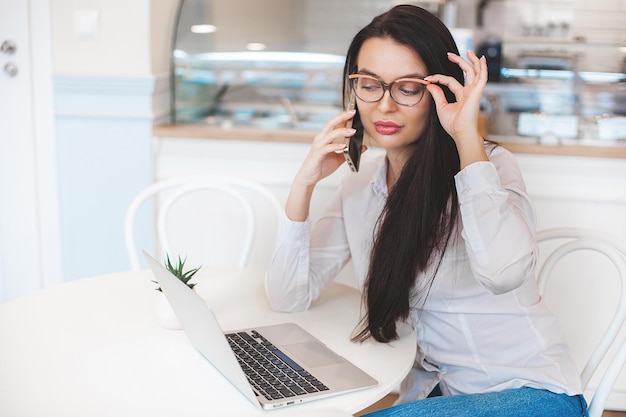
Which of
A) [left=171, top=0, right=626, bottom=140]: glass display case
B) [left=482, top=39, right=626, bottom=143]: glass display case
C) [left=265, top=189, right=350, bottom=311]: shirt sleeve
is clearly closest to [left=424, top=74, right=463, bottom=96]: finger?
[left=265, top=189, right=350, bottom=311]: shirt sleeve

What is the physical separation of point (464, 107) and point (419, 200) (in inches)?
8.3

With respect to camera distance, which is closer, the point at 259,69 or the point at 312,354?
the point at 312,354

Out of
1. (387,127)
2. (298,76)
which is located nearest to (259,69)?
(298,76)

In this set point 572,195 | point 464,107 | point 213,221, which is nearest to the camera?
point 464,107

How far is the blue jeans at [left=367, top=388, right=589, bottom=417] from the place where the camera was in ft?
4.27

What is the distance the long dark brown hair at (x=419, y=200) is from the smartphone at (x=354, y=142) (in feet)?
0.39

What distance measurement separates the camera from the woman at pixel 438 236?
1.41 meters

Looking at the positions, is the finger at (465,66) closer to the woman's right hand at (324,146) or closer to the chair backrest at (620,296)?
the woman's right hand at (324,146)

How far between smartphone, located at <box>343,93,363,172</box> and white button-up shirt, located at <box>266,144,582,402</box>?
76 millimetres

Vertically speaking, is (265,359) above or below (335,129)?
below

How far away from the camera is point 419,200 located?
1.53 metres

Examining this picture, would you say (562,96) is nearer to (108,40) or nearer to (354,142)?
(354,142)

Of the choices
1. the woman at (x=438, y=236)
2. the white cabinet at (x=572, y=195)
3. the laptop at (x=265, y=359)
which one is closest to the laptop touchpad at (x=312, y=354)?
the laptop at (x=265, y=359)

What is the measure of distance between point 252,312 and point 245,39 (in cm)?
150
